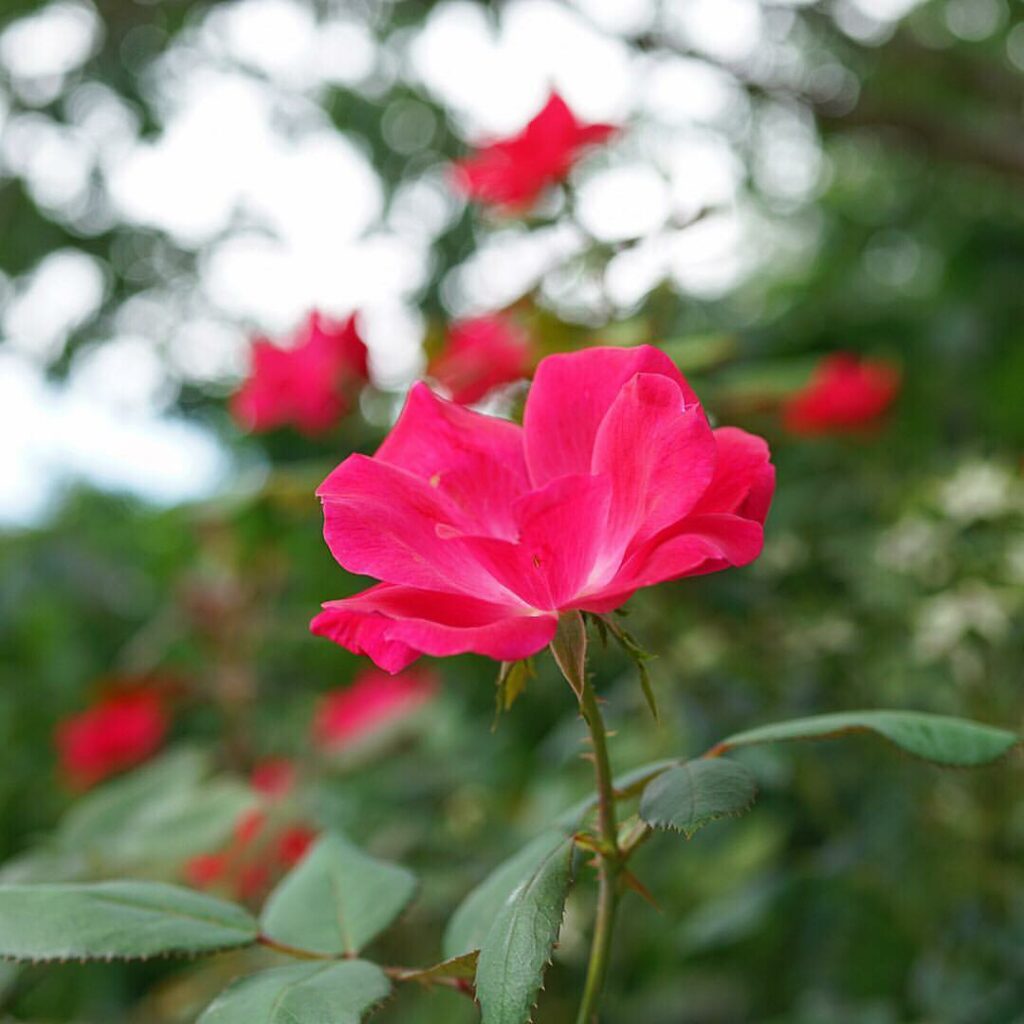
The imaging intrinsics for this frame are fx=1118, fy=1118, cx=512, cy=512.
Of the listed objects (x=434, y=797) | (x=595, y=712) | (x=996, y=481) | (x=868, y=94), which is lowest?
(x=434, y=797)

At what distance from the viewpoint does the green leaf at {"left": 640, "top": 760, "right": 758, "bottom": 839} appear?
391 mm

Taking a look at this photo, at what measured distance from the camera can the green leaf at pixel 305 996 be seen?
1.31ft

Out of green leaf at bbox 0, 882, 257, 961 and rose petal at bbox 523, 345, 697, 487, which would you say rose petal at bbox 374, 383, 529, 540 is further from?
green leaf at bbox 0, 882, 257, 961

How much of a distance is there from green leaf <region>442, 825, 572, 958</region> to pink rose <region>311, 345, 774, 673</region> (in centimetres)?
11

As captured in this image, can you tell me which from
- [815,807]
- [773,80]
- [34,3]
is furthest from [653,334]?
[34,3]

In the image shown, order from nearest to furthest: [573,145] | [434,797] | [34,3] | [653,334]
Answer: [653,334] → [573,145] → [434,797] → [34,3]

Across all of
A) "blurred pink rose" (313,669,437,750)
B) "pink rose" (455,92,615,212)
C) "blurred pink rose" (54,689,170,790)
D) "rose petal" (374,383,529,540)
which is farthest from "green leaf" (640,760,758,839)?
"blurred pink rose" (54,689,170,790)

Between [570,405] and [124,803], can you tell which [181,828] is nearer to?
[124,803]

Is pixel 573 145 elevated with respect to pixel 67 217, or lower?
elevated

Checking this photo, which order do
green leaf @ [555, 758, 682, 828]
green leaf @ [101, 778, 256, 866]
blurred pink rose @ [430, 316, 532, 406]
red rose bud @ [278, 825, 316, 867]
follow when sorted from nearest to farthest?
green leaf @ [555, 758, 682, 828] < green leaf @ [101, 778, 256, 866] < blurred pink rose @ [430, 316, 532, 406] < red rose bud @ [278, 825, 316, 867]

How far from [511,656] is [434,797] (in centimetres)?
110

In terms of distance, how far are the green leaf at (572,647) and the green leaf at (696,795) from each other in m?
0.05

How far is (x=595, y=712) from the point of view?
0.42 m

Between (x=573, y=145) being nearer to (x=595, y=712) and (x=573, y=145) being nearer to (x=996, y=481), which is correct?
(x=996, y=481)
